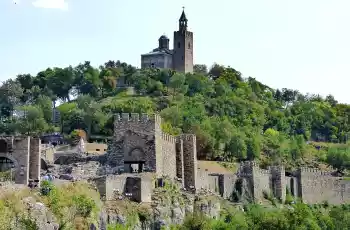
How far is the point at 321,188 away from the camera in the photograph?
63031mm

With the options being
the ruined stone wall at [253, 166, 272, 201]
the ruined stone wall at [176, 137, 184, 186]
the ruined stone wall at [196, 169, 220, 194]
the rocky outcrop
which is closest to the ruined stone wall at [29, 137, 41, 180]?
the rocky outcrop

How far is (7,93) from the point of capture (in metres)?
83.0

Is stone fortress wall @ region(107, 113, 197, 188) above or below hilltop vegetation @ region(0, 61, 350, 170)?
below

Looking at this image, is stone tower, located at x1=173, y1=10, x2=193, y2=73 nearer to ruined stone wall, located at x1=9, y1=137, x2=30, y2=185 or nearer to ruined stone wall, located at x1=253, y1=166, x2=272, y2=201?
ruined stone wall, located at x1=253, y1=166, x2=272, y2=201

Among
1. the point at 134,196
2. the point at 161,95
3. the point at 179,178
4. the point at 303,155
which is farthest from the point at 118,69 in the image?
the point at 134,196

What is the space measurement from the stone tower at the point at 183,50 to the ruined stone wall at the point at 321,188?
3627 centimetres

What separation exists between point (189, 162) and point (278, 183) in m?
14.8

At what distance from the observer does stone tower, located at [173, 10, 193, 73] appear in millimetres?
Answer: 98312

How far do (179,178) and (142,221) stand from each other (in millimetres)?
8420

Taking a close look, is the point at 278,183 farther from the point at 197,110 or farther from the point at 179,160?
the point at 197,110

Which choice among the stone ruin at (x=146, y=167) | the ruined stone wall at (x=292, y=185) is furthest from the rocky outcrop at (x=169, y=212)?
the ruined stone wall at (x=292, y=185)

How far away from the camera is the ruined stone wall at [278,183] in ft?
184

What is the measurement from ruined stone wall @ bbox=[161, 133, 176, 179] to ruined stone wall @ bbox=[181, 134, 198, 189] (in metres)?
1.15

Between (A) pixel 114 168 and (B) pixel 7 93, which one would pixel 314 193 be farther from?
(B) pixel 7 93
